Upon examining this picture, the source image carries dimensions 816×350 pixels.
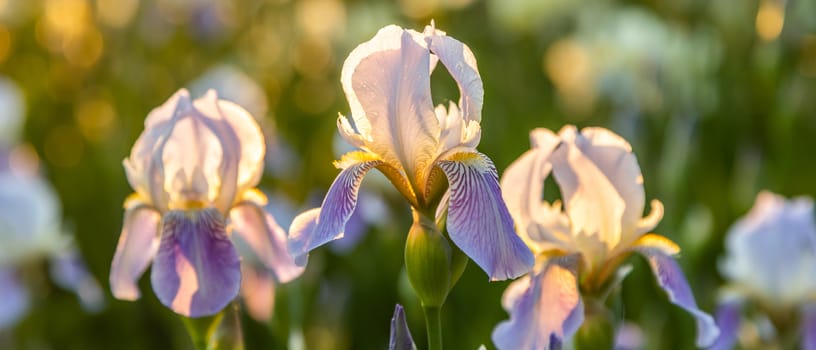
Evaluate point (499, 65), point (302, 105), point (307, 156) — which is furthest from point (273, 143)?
point (499, 65)

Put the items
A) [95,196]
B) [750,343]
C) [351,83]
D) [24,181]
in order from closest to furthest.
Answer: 1. [351,83]
2. [750,343]
3. [24,181]
4. [95,196]

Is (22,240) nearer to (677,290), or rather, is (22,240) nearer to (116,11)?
(677,290)

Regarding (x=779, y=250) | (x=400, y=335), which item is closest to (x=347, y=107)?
(x=779, y=250)

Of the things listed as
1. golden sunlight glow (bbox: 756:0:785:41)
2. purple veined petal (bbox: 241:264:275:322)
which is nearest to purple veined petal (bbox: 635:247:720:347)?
purple veined petal (bbox: 241:264:275:322)

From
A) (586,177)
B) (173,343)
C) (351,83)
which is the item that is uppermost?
(351,83)

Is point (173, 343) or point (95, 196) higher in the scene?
point (95, 196)

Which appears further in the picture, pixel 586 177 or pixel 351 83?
pixel 586 177

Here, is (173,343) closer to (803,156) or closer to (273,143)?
(273,143)
